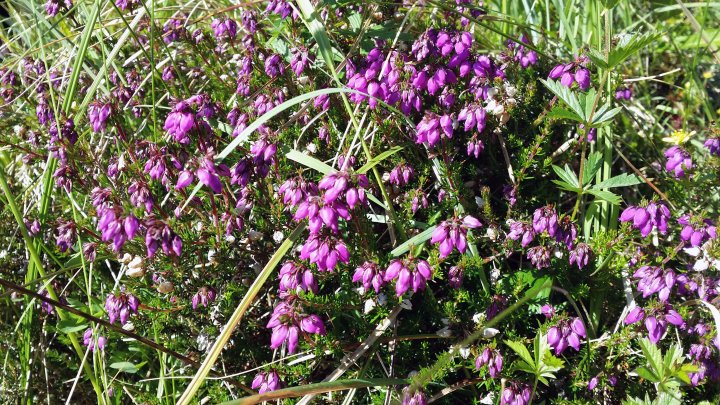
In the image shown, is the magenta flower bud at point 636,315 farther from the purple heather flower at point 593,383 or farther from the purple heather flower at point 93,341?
the purple heather flower at point 93,341

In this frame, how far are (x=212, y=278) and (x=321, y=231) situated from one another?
3.34ft

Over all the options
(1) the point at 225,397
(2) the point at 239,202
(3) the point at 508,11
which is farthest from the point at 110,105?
(3) the point at 508,11

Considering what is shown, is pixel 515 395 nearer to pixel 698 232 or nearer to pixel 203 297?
pixel 698 232

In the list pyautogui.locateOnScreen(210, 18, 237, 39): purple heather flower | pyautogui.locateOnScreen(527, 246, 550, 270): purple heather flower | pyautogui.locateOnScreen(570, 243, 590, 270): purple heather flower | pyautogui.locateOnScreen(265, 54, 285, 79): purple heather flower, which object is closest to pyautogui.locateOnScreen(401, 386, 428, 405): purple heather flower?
pyautogui.locateOnScreen(527, 246, 550, 270): purple heather flower

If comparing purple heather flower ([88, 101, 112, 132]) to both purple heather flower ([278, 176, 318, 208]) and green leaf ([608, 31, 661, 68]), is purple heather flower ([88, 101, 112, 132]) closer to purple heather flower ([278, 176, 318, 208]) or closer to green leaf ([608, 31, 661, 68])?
purple heather flower ([278, 176, 318, 208])

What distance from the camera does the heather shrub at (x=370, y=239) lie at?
2.89 metres

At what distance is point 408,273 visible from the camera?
2688mm

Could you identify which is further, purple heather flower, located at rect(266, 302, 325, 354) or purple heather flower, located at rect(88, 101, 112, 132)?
purple heather flower, located at rect(88, 101, 112, 132)

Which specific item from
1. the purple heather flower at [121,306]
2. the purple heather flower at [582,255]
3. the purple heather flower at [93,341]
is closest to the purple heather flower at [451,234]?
the purple heather flower at [582,255]

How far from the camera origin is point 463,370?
11.3ft

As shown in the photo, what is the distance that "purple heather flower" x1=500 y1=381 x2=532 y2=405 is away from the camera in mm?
2908

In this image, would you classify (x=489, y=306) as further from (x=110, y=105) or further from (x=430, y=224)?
(x=110, y=105)

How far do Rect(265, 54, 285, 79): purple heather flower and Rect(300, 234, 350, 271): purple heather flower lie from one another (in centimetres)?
133

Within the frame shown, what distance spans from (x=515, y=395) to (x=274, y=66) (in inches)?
82.4
